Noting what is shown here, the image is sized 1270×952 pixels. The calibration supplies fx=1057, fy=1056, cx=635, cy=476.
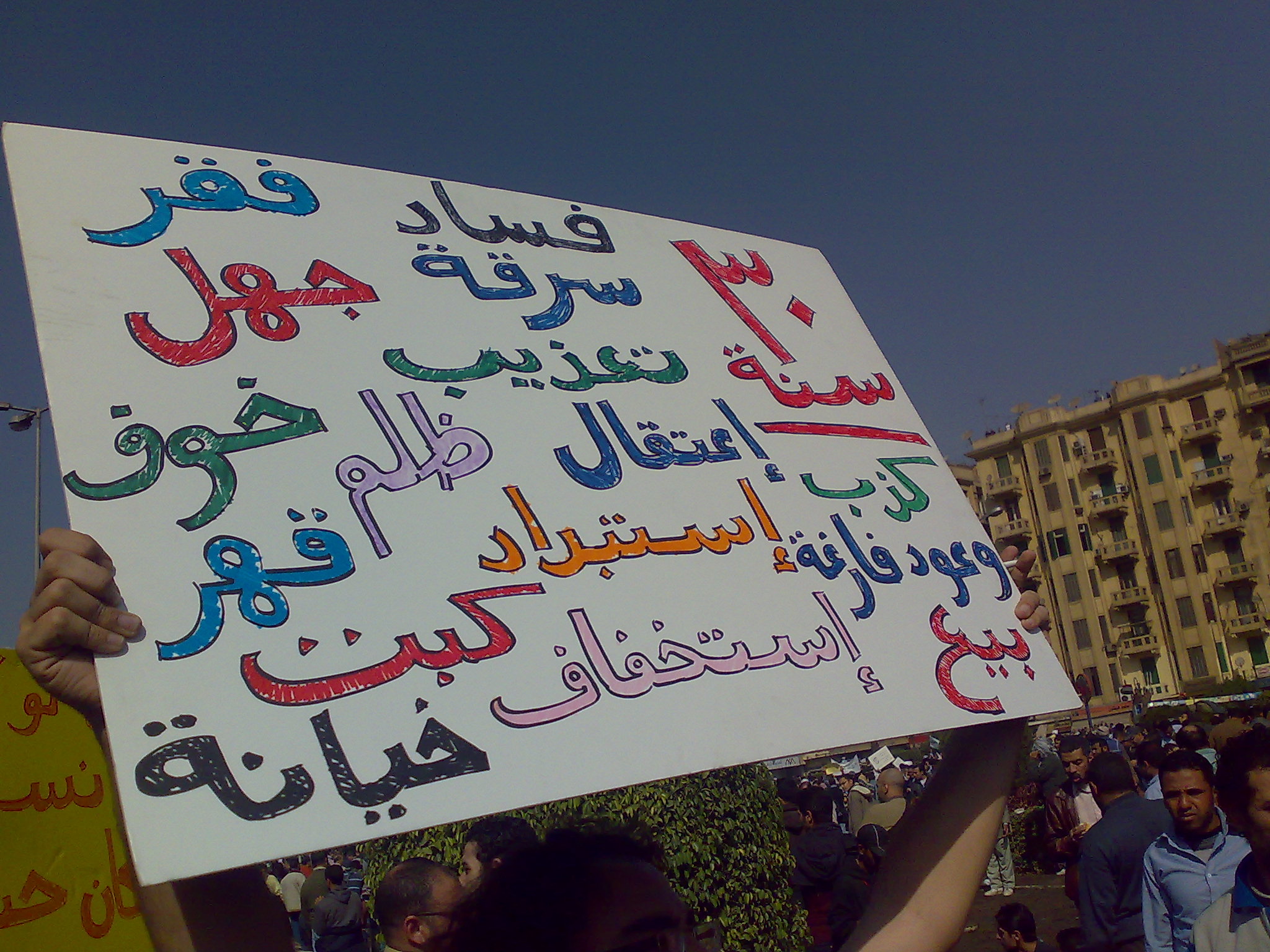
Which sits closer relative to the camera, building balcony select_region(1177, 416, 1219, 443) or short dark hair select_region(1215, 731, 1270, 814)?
short dark hair select_region(1215, 731, 1270, 814)

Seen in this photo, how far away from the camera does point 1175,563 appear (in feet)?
183

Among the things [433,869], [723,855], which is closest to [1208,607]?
[723,855]

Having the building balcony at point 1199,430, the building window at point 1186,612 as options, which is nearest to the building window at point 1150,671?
the building window at point 1186,612

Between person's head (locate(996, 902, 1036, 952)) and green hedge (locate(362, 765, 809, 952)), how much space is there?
1.86m

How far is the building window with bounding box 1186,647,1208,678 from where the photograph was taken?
54656 millimetres

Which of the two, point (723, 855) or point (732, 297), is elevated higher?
point (732, 297)

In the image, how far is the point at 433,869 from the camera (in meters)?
4.12

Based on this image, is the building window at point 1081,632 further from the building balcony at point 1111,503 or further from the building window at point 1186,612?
the building balcony at point 1111,503

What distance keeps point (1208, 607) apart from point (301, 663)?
61.6 meters

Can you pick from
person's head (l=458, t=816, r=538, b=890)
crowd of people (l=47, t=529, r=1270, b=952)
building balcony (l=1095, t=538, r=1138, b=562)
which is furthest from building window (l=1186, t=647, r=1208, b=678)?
person's head (l=458, t=816, r=538, b=890)

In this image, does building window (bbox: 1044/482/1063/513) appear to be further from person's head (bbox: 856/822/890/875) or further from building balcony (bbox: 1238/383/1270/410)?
person's head (bbox: 856/822/890/875)

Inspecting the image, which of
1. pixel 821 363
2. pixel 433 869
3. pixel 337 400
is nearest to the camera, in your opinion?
pixel 337 400

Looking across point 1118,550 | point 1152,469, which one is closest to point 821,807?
point 1152,469

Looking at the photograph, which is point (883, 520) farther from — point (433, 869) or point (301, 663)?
point (433, 869)
